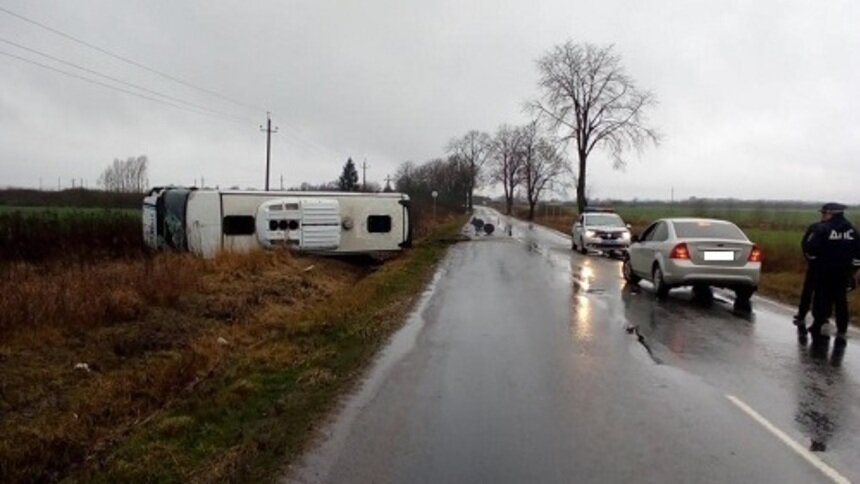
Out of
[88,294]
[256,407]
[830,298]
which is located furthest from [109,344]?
[830,298]

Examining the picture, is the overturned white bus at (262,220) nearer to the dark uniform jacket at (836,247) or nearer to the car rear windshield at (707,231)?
the car rear windshield at (707,231)

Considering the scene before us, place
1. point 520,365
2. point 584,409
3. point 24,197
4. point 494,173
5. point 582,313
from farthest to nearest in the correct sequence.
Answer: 1. point 494,173
2. point 24,197
3. point 582,313
4. point 520,365
5. point 584,409

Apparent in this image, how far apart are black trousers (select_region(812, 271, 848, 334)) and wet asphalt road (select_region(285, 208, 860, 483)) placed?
0.38 m

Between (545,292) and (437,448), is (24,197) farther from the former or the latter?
(437,448)

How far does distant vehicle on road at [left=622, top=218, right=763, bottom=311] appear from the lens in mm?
12969

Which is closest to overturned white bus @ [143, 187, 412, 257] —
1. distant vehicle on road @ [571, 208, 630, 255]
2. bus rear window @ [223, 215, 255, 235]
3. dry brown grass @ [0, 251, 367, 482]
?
bus rear window @ [223, 215, 255, 235]

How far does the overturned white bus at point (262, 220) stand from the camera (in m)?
20.3

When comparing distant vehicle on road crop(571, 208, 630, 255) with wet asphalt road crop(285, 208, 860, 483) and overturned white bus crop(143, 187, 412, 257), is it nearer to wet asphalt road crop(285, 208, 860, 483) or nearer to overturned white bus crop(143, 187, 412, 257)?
overturned white bus crop(143, 187, 412, 257)

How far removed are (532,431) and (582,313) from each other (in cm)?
634

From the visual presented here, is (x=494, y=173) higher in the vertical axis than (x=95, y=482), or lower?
higher

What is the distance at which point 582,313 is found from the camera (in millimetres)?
11539

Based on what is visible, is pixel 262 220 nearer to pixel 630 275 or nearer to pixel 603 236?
pixel 630 275

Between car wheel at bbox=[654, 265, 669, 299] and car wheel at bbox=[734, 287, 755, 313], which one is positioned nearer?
car wheel at bbox=[734, 287, 755, 313]

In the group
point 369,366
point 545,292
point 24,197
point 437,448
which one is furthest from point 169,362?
point 24,197
